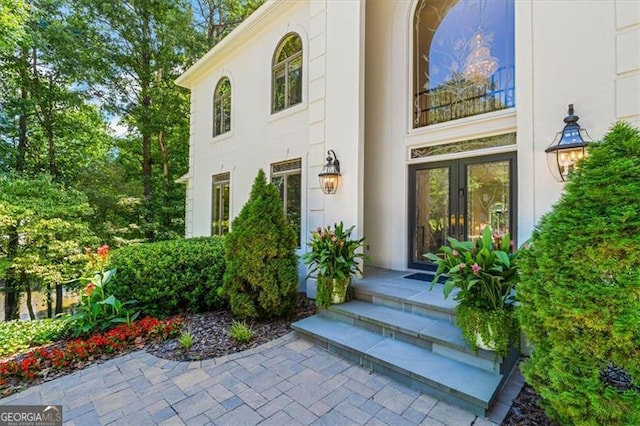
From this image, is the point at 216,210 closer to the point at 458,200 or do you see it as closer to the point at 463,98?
the point at 458,200

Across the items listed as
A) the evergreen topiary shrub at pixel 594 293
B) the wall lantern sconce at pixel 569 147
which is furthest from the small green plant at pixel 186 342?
the wall lantern sconce at pixel 569 147

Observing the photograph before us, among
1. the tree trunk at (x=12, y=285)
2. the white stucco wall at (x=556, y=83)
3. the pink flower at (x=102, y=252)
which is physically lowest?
the tree trunk at (x=12, y=285)

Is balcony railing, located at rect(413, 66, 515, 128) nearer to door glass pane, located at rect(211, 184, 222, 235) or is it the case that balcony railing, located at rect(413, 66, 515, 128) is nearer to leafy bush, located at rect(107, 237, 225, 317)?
leafy bush, located at rect(107, 237, 225, 317)

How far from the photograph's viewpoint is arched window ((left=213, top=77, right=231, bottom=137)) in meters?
8.69

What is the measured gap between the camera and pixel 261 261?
13.8 ft

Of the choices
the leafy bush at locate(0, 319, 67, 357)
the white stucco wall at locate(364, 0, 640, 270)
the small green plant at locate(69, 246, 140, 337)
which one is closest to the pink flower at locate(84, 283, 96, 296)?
the small green plant at locate(69, 246, 140, 337)

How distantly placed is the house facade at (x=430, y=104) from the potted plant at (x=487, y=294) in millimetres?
1260

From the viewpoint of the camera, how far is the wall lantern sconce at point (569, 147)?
3061mm

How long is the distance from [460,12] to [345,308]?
5.15m

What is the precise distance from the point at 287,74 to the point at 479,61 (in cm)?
398

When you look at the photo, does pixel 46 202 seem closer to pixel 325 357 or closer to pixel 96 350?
pixel 96 350

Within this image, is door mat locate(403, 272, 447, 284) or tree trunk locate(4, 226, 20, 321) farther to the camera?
tree trunk locate(4, 226, 20, 321)

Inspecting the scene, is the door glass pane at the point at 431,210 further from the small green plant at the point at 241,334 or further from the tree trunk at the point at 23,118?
the tree trunk at the point at 23,118

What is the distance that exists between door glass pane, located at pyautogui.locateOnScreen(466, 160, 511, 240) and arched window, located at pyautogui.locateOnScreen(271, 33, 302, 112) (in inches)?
156
